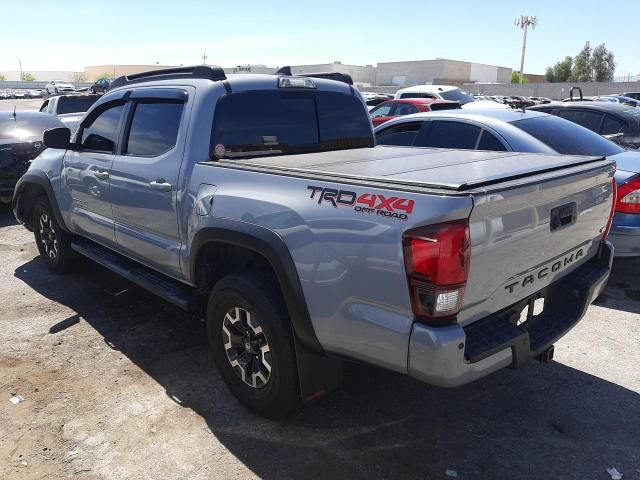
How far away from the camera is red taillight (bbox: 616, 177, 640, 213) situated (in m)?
4.95

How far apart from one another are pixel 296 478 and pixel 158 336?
6.86 feet

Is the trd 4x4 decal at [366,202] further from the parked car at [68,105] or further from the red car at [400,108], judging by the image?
the parked car at [68,105]

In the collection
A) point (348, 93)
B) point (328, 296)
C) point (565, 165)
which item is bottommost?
point (328, 296)

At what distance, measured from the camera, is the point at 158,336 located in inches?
173

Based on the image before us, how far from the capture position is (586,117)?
8094mm

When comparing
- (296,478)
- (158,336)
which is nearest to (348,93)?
(158,336)

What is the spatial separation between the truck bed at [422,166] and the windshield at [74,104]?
456 inches

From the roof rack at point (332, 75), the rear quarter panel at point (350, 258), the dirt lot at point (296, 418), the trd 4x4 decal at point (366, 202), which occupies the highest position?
the roof rack at point (332, 75)

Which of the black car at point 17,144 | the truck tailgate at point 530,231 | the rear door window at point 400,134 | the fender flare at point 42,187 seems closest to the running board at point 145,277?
the fender flare at point 42,187

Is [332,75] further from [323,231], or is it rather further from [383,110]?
[383,110]

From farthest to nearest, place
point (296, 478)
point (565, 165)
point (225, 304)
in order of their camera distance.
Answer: point (225, 304), point (565, 165), point (296, 478)

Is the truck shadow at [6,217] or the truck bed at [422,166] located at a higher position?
the truck bed at [422,166]

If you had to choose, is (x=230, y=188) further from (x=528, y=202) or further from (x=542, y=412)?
(x=542, y=412)

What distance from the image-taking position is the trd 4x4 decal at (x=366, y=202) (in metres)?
2.25
